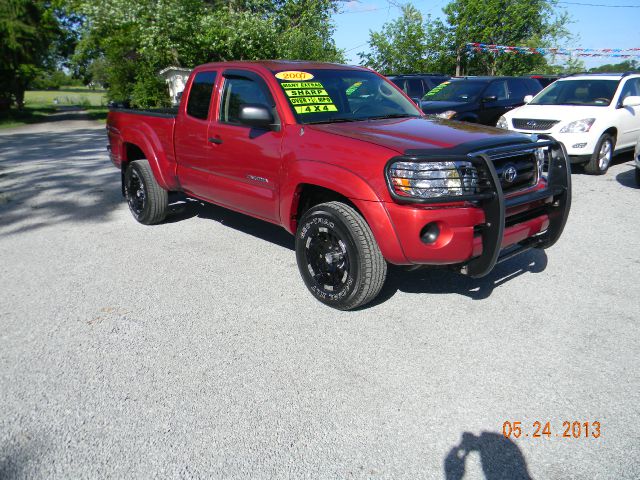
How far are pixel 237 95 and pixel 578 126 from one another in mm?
6289

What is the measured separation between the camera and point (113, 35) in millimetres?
23891

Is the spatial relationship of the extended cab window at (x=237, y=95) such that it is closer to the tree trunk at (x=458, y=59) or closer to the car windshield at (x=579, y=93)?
the car windshield at (x=579, y=93)

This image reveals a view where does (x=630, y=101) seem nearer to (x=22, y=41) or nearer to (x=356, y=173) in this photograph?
(x=356, y=173)

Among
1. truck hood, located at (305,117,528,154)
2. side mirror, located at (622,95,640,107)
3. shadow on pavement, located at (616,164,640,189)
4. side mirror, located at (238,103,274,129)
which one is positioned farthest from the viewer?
side mirror, located at (622,95,640,107)

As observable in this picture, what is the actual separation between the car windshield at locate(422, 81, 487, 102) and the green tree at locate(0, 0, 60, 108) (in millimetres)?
20000

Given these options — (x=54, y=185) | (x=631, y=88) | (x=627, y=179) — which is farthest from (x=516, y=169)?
(x=54, y=185)

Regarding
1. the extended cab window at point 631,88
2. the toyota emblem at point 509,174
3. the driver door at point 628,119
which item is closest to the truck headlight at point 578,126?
the driver door at point 628,119

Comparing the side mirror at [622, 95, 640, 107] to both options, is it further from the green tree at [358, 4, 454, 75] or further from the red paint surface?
the green tree at [358, 4, 454, 75]

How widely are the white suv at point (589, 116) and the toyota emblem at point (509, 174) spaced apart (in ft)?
17.8

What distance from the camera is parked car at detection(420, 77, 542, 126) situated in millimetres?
10250

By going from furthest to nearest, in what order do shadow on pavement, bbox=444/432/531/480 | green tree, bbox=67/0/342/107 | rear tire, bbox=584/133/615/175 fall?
green tree, bbox=67/0/342/107
rear tire, bbox=584/133/615/175
shadow on pavement, bbox=444/432/531/480

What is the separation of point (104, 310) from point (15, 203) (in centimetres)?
450
